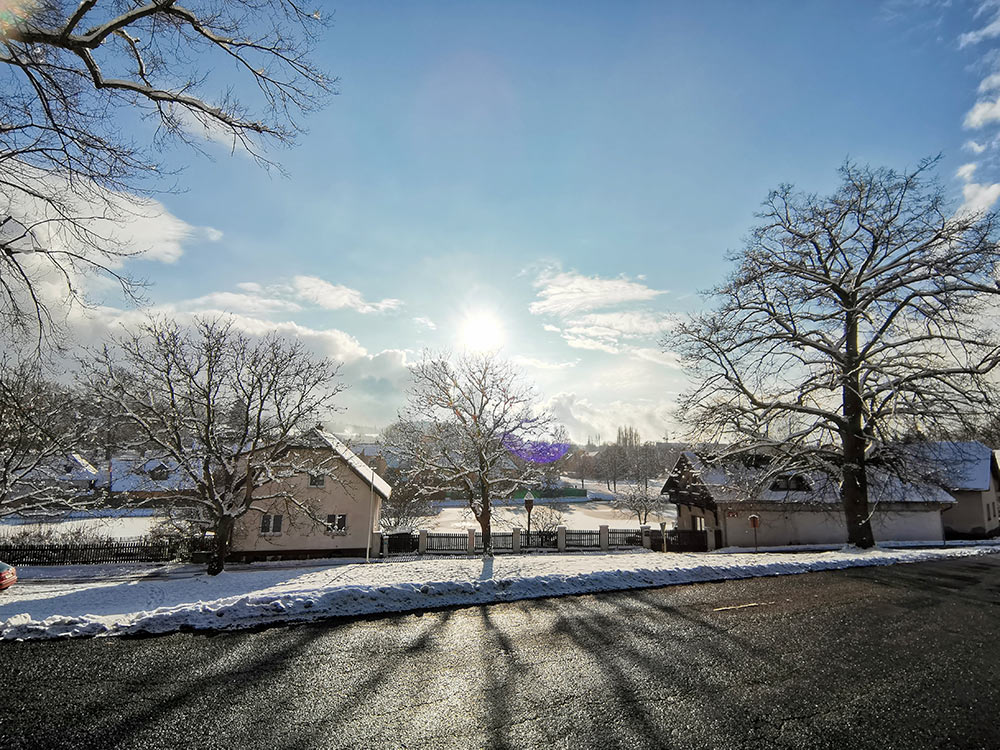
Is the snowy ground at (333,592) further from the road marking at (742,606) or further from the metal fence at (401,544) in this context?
the metal fence at (401,544)

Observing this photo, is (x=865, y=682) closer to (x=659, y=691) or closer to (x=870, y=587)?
(x=659, y=691)

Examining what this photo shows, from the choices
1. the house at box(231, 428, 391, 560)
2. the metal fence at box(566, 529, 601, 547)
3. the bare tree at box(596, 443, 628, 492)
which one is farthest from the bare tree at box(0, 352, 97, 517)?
the bare tree at box(596, 443, 628, 492)

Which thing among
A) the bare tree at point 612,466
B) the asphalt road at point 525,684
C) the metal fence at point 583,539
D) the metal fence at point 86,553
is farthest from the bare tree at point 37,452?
the bare tree at point 612,466

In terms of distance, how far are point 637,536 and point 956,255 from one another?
21428 millimetres

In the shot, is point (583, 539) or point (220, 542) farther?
point (583, 539)

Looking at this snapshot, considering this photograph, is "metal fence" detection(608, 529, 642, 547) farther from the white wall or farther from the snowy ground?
the snowy ground

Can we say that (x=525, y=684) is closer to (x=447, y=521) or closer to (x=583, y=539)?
(x=583, y=539)

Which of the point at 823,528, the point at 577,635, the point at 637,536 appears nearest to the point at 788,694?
the point at 577,635

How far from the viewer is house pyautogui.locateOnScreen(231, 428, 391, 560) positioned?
26.8 metres

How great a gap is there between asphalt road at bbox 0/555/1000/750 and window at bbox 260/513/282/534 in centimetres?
2197

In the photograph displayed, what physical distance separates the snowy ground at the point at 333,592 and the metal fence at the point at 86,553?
900cm

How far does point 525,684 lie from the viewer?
225 inches

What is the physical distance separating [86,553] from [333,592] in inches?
1038

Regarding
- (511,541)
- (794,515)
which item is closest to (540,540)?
(511,541)
